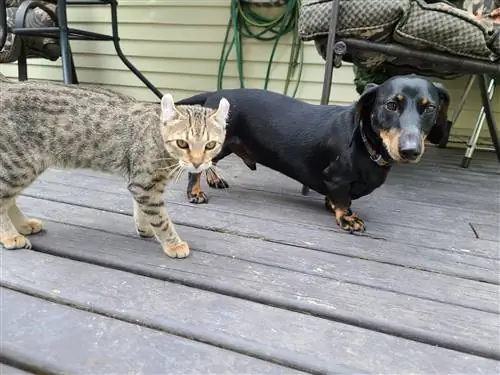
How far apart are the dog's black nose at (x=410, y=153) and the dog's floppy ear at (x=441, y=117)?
0.88 ft

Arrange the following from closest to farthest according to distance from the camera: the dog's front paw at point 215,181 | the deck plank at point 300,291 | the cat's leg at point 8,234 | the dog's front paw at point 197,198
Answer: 1. the deck plank at point 300,291
2. the cat's leg at point 8,234
3. the dog's front paw at point 197,198
4. the dog's front paw at point 215,181

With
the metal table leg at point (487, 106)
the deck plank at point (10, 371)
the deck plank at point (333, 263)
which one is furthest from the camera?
the metal table leg at point (487, 106)

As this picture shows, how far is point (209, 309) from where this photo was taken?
1.14 metres

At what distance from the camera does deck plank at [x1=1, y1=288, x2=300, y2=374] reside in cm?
92

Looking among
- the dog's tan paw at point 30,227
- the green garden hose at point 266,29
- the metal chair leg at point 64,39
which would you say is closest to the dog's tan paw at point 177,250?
the dog's tan paw at point 30,227

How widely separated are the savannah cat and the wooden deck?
0.43 feet

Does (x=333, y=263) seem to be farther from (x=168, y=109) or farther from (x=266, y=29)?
(x=266, y=29)

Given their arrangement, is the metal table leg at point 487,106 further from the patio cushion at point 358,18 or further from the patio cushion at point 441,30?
the patio cushion at point 358,18

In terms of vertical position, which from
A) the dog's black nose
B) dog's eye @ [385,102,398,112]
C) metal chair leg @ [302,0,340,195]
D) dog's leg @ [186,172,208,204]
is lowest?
dog's leg @ [186,172,208,204]

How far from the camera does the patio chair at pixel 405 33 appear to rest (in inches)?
79.9

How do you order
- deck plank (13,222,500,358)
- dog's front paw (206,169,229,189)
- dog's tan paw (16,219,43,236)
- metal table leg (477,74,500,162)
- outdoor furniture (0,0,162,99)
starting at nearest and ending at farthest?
1. deck plank (13,222,500,358)
2. dog's tan paw (16,219,43,236)
3. dog's front paw (206,169,229,189)
4. metal table leg (477,74,500,162)
5. outdoor furniture (0,0,162,99)

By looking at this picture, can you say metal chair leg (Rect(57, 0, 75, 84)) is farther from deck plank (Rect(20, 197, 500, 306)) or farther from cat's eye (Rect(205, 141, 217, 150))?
cat's eye (Rect(205, 141, 217, 150))

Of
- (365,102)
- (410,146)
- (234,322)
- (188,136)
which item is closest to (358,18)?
(365,102)

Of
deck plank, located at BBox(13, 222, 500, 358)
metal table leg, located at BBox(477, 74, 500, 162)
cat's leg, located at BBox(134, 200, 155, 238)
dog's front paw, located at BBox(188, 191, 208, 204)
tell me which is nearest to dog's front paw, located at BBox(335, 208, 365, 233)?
deck plank, located at BBox(13, 222, 500, 358)
